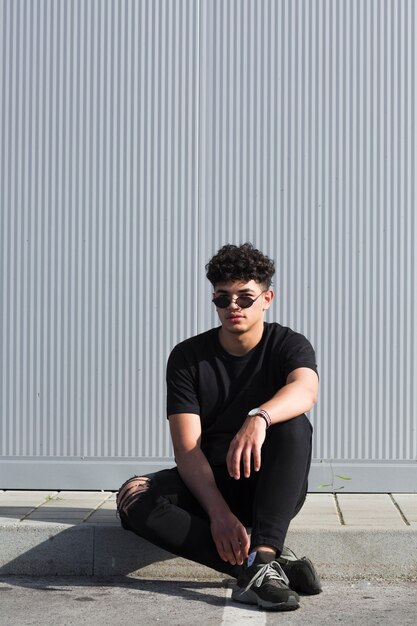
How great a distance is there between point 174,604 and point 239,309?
1.18 m

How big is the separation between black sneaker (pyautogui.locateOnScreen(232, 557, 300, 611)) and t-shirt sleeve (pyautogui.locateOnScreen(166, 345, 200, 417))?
719mm

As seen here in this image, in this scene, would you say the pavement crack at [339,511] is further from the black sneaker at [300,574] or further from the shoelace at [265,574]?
the shoelace at [265,574]

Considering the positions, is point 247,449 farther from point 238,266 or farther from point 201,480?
point 238,266

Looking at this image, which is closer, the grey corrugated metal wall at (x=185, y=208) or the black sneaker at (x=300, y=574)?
the black sneaker at (x=300, y=574)

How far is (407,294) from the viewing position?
19.8 feet

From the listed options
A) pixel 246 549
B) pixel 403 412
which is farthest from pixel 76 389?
pixel 246 549

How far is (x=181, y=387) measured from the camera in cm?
444

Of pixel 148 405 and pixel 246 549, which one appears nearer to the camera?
pixel 246 549

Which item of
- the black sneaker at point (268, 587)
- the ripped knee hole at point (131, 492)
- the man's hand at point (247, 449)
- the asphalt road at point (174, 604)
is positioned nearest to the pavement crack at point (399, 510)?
the asphalt road at point (174, 604)

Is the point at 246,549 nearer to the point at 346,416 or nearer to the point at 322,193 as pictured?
the point at 346,416

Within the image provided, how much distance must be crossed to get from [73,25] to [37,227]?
118cm

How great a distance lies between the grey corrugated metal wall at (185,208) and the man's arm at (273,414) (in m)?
1.72

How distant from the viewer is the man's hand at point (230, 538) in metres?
4.07

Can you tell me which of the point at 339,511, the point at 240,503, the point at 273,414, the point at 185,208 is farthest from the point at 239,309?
the point at 185,208
